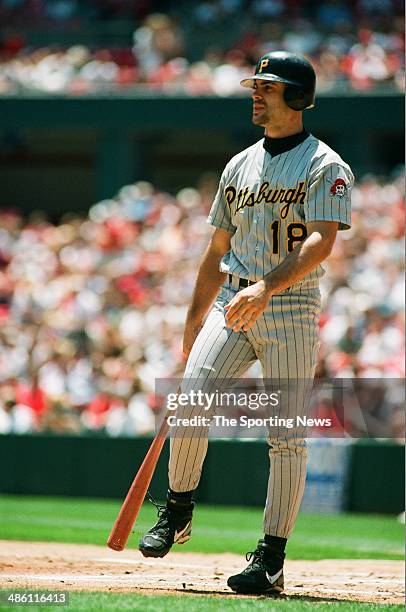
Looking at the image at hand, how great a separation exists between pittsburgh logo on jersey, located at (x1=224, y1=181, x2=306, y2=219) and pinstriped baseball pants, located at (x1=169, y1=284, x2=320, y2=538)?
35 cm

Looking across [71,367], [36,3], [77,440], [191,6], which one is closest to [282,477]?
[77,440]

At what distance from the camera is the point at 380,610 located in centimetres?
414

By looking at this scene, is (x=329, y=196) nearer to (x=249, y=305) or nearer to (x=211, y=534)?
(x=249, y=305)

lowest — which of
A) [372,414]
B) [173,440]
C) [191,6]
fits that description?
[173,440]

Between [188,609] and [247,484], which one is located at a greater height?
[247,484]

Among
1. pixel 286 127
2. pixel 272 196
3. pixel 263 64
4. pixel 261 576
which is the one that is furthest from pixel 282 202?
pixel 261 576

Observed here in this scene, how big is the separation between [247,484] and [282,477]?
591cm

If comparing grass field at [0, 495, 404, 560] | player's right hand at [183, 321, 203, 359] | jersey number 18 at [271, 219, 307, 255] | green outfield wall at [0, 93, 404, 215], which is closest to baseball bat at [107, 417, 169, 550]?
player's right hand at [183, 321, 203, 359]

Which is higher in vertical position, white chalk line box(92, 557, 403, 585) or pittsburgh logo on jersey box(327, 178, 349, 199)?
pittsburgh logo on jersey box(327, 178, 349, 199)

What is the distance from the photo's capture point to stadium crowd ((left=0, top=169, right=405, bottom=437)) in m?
10.7

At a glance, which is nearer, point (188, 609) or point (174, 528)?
point (188, 609)

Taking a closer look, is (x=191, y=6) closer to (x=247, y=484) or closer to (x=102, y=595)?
(x=247, y=484)

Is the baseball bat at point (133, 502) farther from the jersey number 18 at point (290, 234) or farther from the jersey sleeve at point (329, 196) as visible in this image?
the jersey sleeve at point (329, 196)

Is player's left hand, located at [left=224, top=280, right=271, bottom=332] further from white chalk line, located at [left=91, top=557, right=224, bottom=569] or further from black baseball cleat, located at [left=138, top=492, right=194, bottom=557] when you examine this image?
white chalk line, located at [left=91, top=557, right=224, bottom=569]
